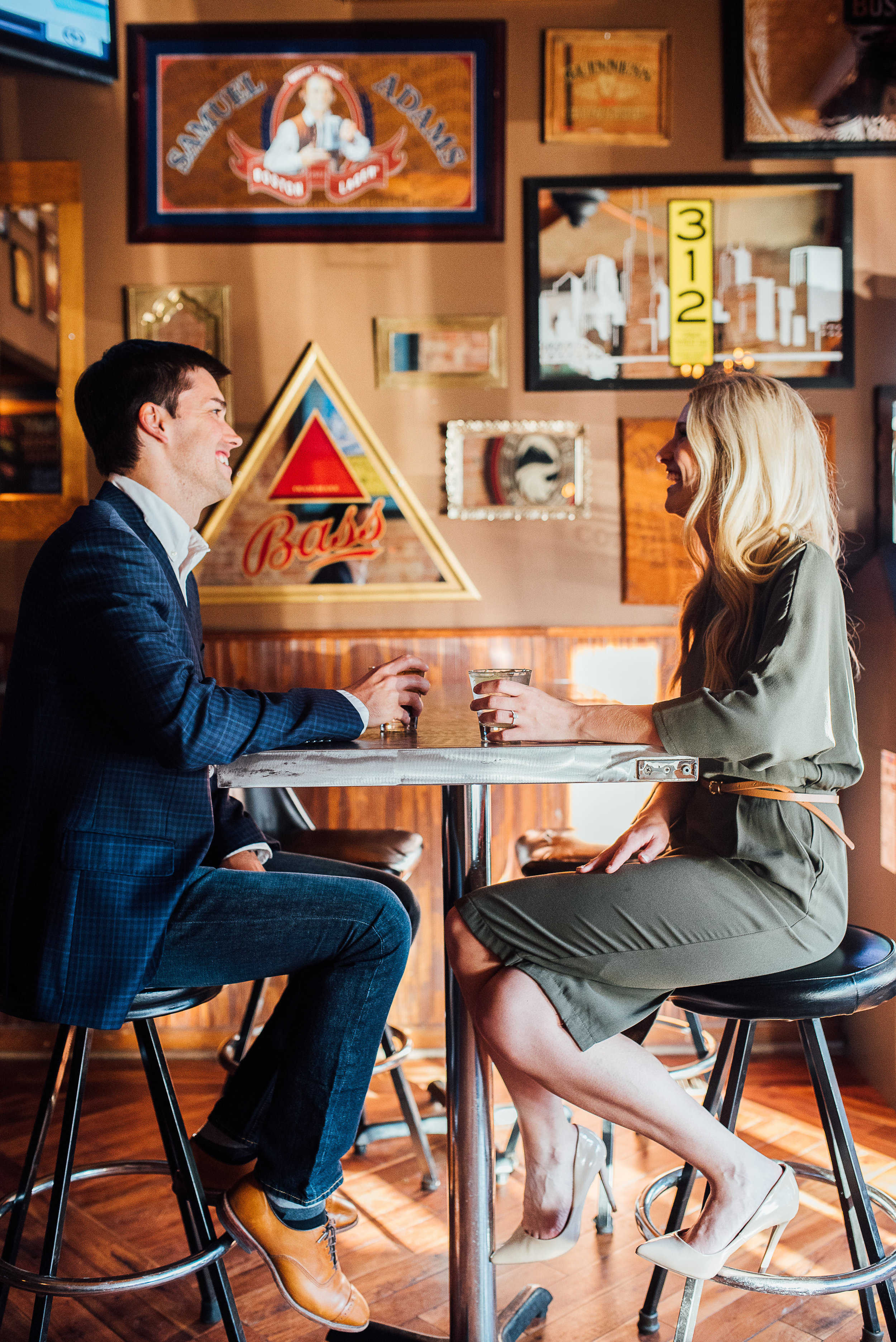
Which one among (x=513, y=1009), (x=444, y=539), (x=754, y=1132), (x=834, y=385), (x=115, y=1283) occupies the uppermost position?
(x=834, y=385)

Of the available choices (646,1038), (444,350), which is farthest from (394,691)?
(444,350)

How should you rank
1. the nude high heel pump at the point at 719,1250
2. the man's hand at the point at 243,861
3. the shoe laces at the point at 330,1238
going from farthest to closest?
the man's hand at the point at 243,861 → the shoe laces at the point at 330,1238 → the nude high heel pump at the point at 719,1250

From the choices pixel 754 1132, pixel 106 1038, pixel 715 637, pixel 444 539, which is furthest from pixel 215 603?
pixel 754 1132

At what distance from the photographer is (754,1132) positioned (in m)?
2.64

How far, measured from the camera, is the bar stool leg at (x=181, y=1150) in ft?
5.69

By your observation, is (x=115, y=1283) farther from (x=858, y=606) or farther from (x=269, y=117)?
(x=269, y=117)

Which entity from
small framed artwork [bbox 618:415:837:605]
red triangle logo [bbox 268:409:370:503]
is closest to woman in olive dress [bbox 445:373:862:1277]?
small framed artwork [bbox 618:415:837:605]

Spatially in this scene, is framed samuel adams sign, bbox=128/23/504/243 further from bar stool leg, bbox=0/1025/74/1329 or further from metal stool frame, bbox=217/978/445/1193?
bar stool leg, bbox=0/1025/74/1329

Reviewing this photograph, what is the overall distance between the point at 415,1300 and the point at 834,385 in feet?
8.50

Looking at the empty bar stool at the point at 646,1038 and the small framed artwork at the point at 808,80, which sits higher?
the small framed artwork at the point at 808,80

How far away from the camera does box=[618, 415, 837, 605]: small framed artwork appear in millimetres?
3164

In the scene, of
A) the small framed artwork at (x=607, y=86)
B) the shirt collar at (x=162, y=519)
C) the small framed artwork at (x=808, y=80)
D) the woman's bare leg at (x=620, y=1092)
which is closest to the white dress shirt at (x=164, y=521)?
the shirt collar at (x=162, y=519)

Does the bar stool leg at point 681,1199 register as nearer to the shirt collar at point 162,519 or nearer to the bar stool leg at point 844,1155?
the bar stool leg at point 844,1155

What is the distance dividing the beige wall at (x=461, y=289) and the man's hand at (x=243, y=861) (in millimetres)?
1305
